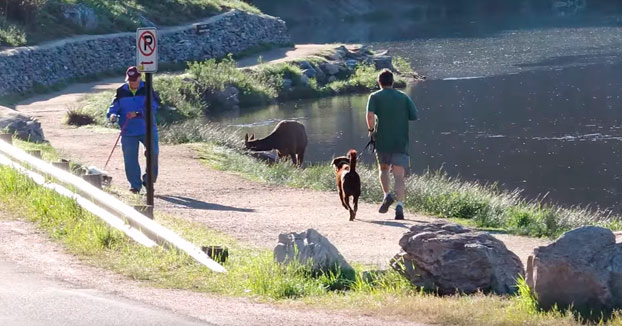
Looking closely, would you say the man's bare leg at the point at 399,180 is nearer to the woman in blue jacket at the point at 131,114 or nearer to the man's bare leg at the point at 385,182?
the man's bare leg at the point at 385,182

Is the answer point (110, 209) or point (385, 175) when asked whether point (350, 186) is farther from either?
point (110, 209)

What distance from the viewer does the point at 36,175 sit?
12719 millimetres

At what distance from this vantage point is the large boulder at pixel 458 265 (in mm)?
8859

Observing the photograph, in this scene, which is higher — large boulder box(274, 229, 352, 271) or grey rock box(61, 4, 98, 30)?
grey rock box(61, 4, 98, 30)

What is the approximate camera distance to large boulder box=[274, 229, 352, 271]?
31.0ft

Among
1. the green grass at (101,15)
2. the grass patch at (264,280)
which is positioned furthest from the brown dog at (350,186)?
the green grass at (101,15)

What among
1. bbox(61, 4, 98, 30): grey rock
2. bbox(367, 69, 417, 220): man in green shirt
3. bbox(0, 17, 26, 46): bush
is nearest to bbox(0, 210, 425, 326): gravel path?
bbox(367, 69, 417, 220): man in green shirt

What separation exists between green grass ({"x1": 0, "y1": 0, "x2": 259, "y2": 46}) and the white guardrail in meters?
26.1

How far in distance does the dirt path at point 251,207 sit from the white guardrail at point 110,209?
6.40 ft

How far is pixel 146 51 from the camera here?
12008mm

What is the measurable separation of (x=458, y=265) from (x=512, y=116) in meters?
31.0

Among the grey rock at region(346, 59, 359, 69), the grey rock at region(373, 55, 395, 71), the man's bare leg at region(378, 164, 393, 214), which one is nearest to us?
the man's bare leg at region(378, 164, 393, 214)

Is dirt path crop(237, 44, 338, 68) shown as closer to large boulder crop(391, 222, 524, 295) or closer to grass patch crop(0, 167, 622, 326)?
grass patch crop(0, 167, 622, 326)

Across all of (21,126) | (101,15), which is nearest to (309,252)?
(21,126)
